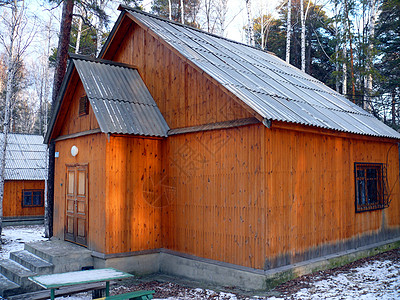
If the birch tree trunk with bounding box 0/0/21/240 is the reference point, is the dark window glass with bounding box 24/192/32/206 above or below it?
below

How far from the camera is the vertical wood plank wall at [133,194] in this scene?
8.80m

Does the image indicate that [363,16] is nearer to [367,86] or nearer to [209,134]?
[367,86]

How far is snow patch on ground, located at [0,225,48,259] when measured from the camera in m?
12.2

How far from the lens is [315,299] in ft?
21.6

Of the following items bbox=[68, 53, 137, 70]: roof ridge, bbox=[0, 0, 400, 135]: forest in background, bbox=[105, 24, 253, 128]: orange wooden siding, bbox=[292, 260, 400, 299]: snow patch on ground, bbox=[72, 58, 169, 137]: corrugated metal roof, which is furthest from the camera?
bbox=[0, 0, 400, 135]: forest in background

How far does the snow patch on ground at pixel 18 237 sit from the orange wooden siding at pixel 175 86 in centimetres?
644

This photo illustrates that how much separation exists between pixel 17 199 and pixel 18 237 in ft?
17.1

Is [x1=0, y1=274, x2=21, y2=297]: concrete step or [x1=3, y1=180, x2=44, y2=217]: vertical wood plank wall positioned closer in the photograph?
[x1=0, y1=274, x2=21, y2=297]: concrete step

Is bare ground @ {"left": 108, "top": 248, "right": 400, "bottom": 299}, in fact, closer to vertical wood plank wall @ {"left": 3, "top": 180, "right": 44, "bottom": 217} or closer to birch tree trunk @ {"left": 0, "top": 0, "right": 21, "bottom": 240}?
birch tree trunk @ {"left": 0, "top": 0, "right": 21, "bottom": 240}

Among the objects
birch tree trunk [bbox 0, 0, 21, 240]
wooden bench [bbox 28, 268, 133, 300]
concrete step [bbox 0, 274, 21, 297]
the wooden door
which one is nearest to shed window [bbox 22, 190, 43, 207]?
birch tree trunk [bbox 0, 0, 21, 240]

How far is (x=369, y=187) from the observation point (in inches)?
422

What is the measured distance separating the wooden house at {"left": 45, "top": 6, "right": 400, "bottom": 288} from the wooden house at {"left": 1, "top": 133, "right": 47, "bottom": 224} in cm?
940

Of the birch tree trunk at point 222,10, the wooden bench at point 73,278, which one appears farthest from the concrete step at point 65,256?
the birch tree trunk at point 222,10

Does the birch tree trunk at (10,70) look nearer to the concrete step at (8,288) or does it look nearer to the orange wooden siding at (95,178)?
the orange wooden siding at (95,178)
